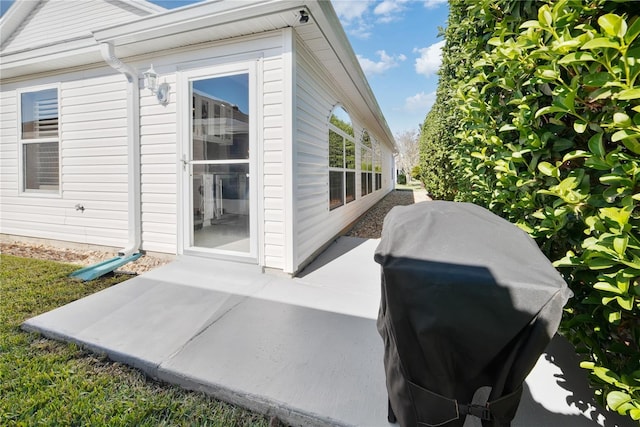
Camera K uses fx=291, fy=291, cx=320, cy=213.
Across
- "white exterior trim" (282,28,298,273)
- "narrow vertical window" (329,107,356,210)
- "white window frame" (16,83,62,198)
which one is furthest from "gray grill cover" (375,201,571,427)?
"white window frame" (16,83,62,198)

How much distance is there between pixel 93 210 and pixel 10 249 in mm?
1679

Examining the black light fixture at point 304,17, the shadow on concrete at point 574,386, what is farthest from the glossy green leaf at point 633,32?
the black light fixture at point 304,17

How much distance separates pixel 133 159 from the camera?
424 cm

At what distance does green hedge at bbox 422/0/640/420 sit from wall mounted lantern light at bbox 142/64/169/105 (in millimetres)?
3867

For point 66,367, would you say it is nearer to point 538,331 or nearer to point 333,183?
point 538,331

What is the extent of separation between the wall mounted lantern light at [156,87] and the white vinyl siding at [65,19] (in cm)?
178

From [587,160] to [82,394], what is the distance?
2886 millimetres

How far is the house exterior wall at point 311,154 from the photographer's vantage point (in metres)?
3.75

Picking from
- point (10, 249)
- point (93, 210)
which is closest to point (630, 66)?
point (93, 210)

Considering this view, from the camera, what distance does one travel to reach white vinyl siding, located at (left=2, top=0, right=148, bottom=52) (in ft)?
16.3

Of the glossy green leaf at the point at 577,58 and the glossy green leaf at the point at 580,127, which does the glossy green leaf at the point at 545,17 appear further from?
the glossy green leaf at the point at 580,127

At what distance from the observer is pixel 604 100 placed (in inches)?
45.1

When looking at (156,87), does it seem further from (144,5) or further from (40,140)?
(40,140)

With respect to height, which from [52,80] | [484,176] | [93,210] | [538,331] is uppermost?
[52,80]
